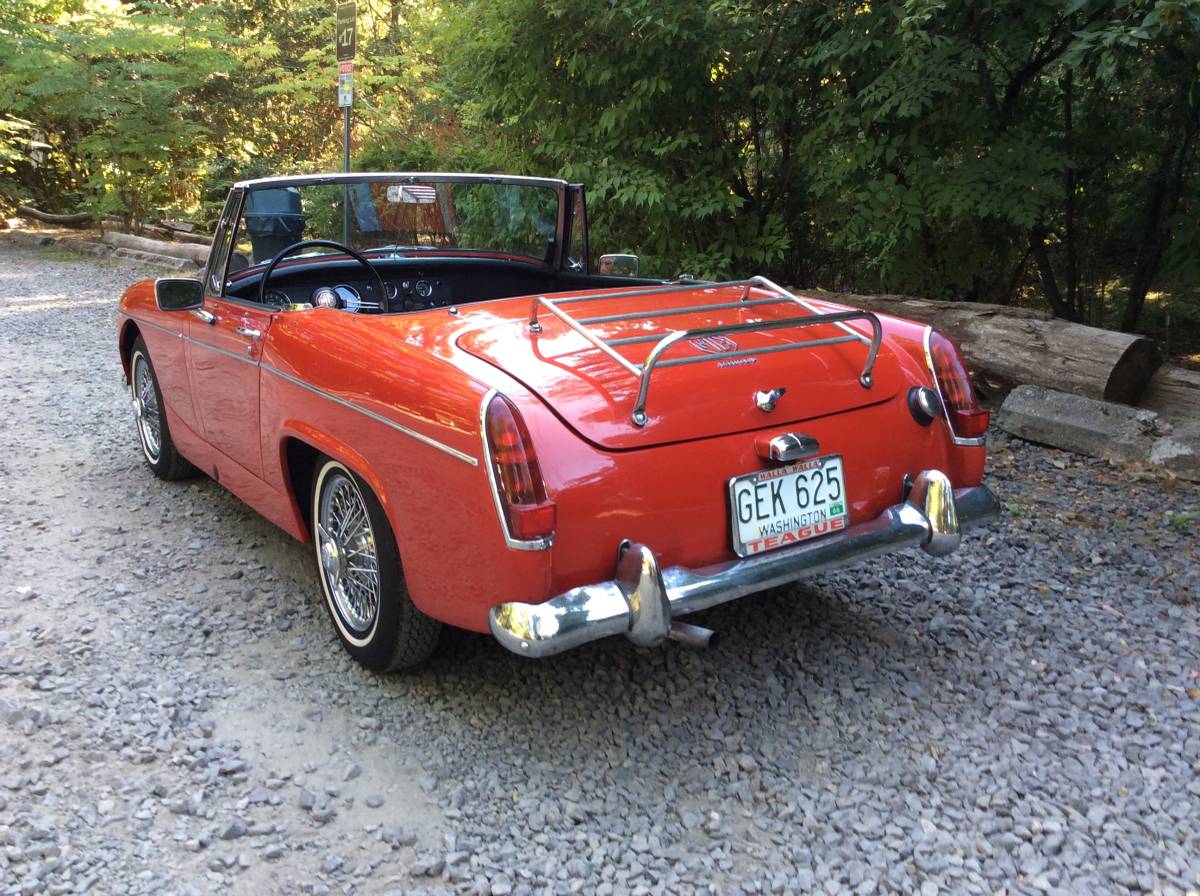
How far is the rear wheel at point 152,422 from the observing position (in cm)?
465

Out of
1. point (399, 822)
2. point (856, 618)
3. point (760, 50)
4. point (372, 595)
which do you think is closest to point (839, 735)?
point (856, 618)

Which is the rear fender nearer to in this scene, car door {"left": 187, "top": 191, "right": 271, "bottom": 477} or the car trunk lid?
car door {"left": 187, "top": 191, "right": 271, "bottom": 477}

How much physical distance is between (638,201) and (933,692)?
483cm

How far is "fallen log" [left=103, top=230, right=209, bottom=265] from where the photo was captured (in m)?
13.3

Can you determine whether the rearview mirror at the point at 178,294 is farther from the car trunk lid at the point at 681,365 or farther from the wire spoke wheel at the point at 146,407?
the car trunk lid at the point at 681,365

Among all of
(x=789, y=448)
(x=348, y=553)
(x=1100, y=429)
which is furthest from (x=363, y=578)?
(x=1100, y=429)

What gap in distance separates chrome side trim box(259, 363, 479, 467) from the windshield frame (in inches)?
30.8

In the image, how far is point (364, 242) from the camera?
3.88 m

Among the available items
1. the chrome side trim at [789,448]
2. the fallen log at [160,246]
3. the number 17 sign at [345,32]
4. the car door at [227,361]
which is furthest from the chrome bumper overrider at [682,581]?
the fallen log at [160,246]

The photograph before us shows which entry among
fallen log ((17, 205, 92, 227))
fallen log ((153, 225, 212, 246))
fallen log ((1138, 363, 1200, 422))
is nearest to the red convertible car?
fallen log ((1138, 363, 1200, 422))

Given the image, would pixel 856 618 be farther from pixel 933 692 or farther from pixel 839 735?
pixel 839 735

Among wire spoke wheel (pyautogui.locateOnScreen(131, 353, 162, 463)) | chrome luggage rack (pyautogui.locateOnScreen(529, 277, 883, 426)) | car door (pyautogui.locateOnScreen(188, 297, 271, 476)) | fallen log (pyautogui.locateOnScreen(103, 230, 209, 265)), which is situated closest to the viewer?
chrome luggage rack (pyautogui.locateOnScreen(529, 277, 883, 426))

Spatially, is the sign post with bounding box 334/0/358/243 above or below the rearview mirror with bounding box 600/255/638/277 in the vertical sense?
above

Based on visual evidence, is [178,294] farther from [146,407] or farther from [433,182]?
[146,407]
